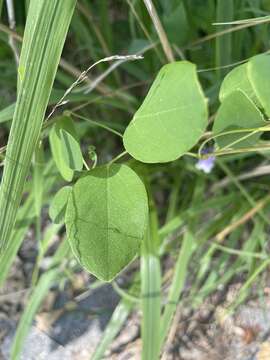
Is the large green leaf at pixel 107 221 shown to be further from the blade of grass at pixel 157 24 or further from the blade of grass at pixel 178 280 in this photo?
the blade of grass at pixel 178 280

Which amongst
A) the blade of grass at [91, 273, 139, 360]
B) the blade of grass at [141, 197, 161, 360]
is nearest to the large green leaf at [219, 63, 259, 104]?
the blade of grass at [141, 197, 161, 360]

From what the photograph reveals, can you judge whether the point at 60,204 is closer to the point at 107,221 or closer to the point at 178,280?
the point at 107,221

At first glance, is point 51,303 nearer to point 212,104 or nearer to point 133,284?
point 133,284

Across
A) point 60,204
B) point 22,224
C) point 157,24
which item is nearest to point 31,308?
point 22,224

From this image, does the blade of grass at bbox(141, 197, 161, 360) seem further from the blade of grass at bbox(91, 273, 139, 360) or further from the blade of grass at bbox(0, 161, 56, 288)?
the blade of grass at bbox(0, 161, 56, 288)

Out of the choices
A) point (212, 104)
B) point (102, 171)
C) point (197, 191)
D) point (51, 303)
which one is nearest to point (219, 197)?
point (197, 191)
